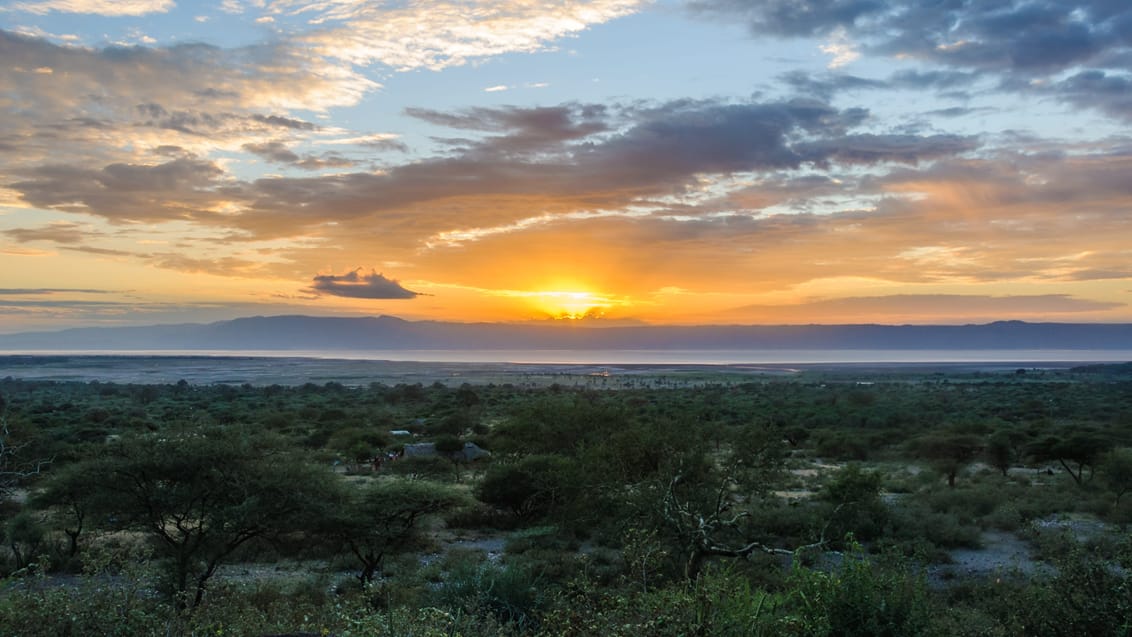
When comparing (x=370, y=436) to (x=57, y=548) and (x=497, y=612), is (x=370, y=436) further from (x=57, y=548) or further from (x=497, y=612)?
(x=497, y=612)

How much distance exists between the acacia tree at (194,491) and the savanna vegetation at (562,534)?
0.16 ft

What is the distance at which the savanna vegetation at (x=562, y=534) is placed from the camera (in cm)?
852

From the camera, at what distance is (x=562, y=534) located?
76.4 feet

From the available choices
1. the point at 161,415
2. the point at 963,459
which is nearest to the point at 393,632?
the point at 963,459

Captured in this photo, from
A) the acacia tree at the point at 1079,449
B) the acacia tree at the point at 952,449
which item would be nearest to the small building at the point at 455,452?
the acacia tree at the point at 952,449

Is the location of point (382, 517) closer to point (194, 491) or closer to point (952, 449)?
point (194, 491)

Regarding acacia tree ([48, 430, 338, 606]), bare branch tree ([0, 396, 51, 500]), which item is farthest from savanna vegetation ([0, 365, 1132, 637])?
bare branch tree ([0, 396, 51, 500])

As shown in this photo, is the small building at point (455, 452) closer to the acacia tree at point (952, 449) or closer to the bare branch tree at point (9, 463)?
the bare branch tree at point (9, 463)

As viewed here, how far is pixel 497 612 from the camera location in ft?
43.0

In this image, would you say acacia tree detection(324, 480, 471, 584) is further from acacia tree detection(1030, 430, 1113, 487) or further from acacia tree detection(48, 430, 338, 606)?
acacia tree detection(1030, 430, 1113, 487)

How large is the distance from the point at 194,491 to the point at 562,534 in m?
11.6

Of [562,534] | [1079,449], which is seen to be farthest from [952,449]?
[562,534]

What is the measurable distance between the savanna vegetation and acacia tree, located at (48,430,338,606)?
48 millimetres

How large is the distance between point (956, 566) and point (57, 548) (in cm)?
2471
